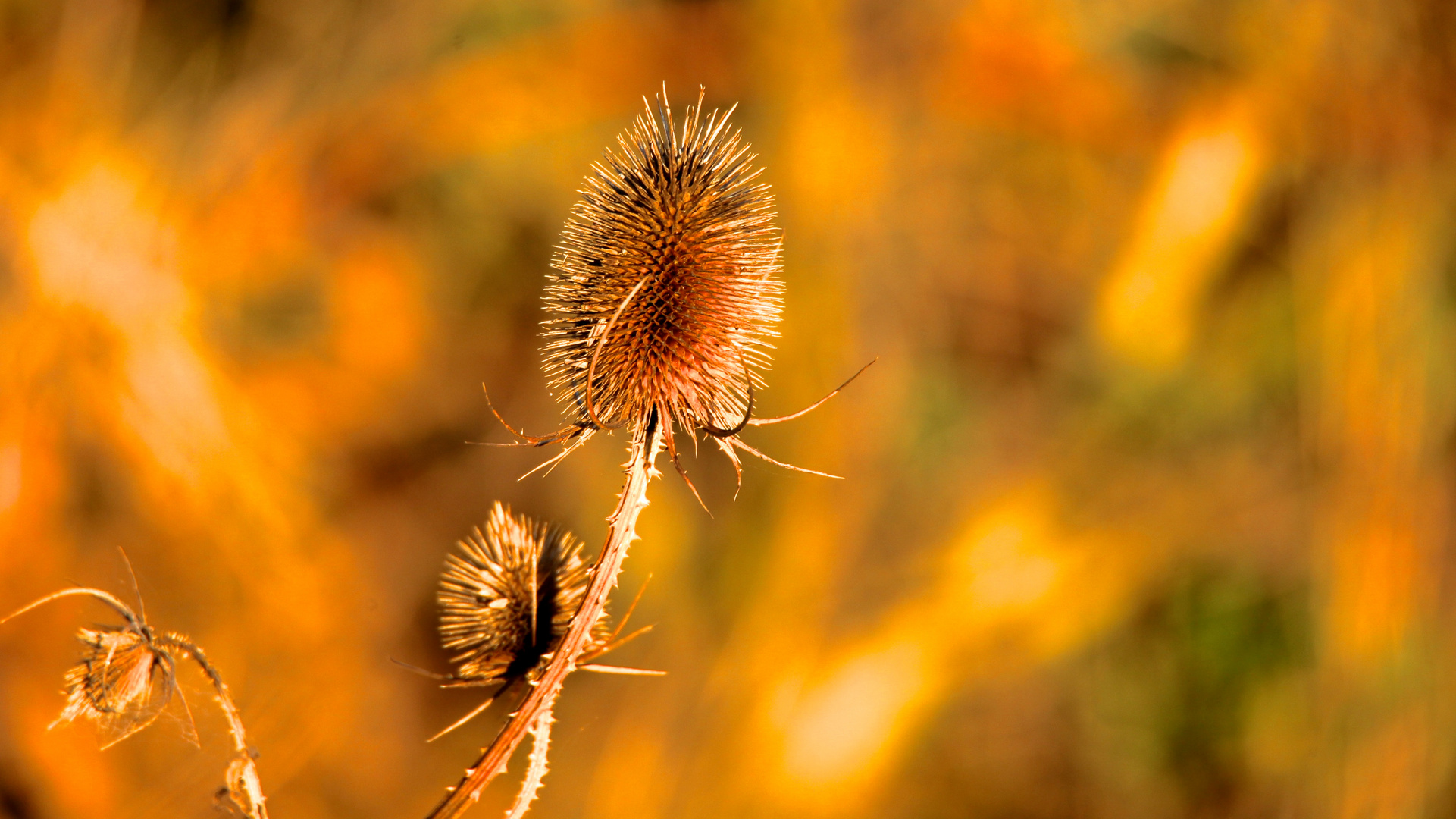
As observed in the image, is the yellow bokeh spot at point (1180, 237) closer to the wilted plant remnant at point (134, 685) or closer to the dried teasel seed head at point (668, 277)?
the dried teasel seed head at point (668, 277)

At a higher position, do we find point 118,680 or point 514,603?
point 514,603

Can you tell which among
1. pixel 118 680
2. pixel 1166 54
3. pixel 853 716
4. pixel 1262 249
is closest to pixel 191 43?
pixel 118 680

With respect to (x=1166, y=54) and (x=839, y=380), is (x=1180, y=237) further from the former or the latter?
(x=839, y=380)

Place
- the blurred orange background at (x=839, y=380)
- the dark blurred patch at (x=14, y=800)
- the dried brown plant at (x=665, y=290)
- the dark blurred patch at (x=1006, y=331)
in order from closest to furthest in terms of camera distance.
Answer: the dried brown plant at (x=665, y=290), the dark blurred patch at (x=14, y=800), the blurred orange background at (x=839, y=380), the dark blurred patch at (x=1006, y=331)

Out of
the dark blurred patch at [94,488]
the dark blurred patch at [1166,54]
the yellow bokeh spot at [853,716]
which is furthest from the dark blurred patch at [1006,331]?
the dark blurred patch at [94,488]

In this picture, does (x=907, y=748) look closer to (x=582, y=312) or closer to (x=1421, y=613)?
(x=1421, y=613)
